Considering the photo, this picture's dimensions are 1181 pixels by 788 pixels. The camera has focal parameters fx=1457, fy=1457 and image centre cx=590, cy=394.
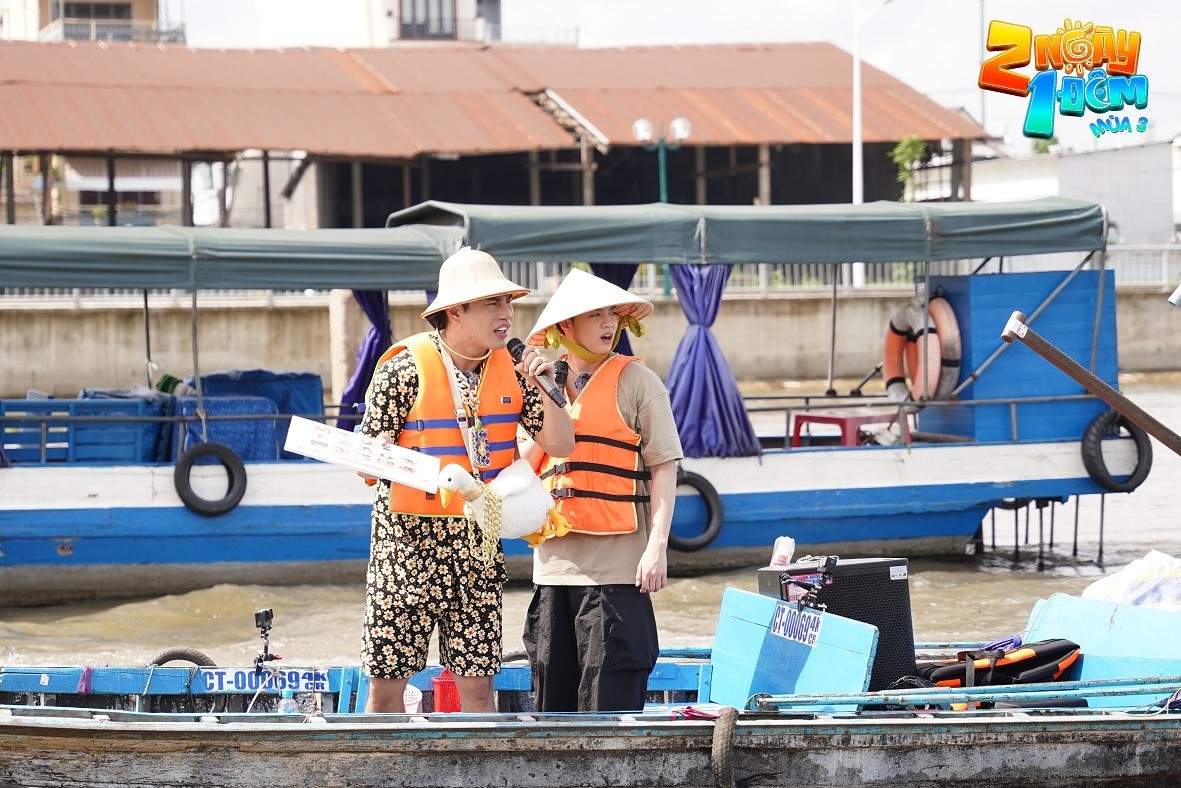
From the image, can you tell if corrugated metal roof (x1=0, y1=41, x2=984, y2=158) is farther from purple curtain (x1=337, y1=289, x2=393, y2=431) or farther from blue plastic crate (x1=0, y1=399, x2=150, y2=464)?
blue plastic crate (x1=0, y1=399, x2=150, y2=464)

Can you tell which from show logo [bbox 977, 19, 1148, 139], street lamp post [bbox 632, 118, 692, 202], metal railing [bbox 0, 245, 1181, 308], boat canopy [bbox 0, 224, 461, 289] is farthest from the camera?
street lamp post [bbox 632, 118, 692, 202]

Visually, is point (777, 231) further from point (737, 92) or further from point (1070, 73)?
point (737, 92)

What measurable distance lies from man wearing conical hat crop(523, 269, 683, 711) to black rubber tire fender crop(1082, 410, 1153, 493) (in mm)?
6806

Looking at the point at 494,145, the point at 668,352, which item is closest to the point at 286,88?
the point at 494,145

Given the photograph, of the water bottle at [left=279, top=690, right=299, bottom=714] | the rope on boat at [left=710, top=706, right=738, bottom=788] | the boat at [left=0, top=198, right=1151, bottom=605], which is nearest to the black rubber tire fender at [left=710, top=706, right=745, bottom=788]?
the rope on boat at [left=710, top=706, right=738, bottom=788]

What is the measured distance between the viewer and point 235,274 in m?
9.46

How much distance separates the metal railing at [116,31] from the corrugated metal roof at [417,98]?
19254 millimetres

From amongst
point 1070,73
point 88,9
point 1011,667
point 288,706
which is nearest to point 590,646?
point 288,706

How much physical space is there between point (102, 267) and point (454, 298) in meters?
5.79

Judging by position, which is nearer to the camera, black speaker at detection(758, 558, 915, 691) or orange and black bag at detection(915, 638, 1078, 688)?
black speaker at detection(758, 558, 915, 691)

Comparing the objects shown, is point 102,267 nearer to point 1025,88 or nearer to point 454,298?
point 454,298

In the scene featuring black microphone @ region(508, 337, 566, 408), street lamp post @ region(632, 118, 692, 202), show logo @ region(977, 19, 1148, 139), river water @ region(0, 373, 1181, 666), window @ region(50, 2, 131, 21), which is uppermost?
window @ region(50, 2, 131, 21)

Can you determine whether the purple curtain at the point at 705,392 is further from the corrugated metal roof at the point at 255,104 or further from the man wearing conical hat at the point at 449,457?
the corrugated metal roof at the point at 255,104

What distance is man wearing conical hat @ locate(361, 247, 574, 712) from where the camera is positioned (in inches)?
163
